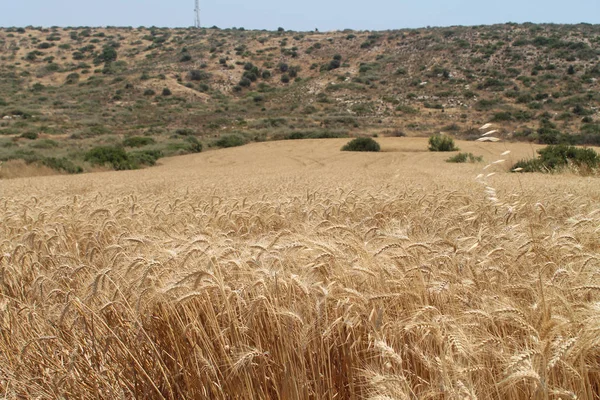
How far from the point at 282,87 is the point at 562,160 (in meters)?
42.5

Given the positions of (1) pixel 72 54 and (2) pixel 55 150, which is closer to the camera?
(2) pixel 55 150

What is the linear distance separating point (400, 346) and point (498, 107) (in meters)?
40.7

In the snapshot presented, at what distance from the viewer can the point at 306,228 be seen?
2924mm

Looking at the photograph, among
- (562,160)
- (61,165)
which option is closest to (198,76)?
(61,165)

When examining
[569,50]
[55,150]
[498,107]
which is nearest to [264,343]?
[55,150]

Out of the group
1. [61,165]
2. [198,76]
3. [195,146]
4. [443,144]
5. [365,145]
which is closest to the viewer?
[61,165]

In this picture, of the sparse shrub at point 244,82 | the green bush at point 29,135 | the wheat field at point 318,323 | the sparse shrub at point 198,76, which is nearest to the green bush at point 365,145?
the green bush at point 29,135

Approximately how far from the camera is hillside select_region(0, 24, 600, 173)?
30.6 metres

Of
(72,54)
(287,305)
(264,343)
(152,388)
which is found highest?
(72,54)

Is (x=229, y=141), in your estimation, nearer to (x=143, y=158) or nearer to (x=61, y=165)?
(x=143, y=158)

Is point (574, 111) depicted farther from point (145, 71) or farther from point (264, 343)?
point (145, 71)

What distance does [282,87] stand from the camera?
53500 mm

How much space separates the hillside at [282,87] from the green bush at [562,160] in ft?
32.5

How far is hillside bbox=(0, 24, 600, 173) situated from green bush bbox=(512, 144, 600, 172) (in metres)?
9.92
